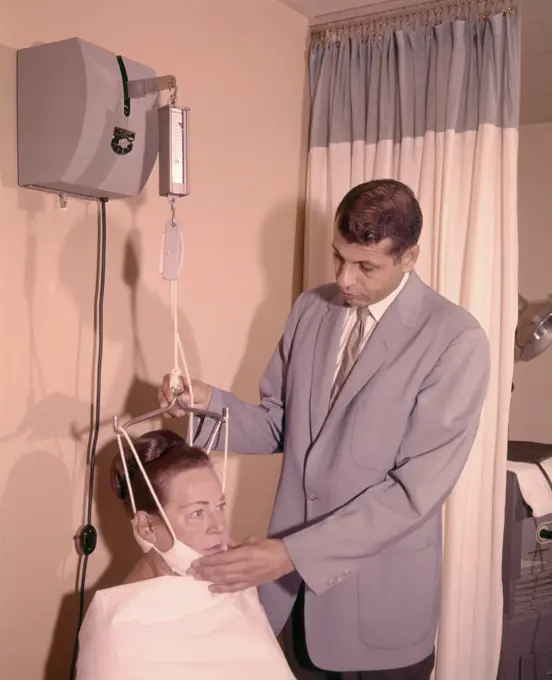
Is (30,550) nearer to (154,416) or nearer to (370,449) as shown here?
(154,416)

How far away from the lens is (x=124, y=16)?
1.70 meters

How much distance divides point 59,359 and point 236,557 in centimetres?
62

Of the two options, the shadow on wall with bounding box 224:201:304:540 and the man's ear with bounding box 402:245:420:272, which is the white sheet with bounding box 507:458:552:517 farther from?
the man's ear with bounding box 402:245:420:272

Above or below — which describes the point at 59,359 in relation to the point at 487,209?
below

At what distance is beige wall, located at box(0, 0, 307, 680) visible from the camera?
4.90ft

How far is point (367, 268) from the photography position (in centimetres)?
149

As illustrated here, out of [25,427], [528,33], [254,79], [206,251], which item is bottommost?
[25,427]

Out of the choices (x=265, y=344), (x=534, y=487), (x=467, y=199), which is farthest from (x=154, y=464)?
(x=534, y=487)

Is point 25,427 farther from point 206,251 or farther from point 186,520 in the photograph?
point 206,251

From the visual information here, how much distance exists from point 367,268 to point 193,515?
0.60 meters

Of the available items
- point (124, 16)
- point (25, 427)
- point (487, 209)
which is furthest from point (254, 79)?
point (25, 427)

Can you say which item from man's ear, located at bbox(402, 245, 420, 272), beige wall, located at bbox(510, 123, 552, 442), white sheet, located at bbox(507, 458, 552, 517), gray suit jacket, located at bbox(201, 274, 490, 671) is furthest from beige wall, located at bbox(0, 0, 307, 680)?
beige wall, located at bbox(510, 123, 552, 442)

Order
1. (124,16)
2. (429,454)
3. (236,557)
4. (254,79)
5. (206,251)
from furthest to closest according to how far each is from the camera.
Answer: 1. (254,79)
2. (206,251)
3. (124,16)
4. (429,454)
5. (236,557)

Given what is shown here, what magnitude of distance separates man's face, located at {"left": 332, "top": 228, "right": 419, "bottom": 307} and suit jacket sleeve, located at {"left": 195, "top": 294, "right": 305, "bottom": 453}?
262 mm
